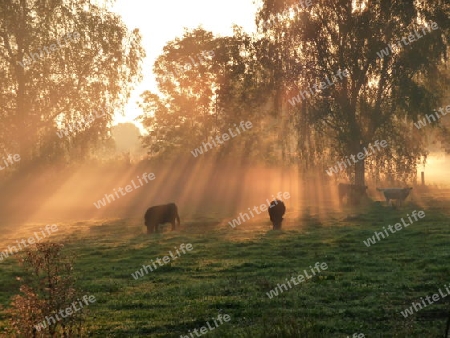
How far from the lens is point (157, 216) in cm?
2791

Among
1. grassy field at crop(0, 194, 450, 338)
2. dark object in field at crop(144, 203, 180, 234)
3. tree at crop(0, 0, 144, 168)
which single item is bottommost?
grassy field at crop(0, 194, 450, 338)

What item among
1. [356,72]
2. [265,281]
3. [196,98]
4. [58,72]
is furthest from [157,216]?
[196,98]

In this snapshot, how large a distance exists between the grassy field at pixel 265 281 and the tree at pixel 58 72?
18349mm

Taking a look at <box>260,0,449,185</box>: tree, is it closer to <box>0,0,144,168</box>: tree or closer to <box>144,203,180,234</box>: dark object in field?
<box>144,203,180,234</box>: dark object in field

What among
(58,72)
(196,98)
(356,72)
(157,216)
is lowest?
(157,216)

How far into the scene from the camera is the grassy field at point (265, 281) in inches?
409

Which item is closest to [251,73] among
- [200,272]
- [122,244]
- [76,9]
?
[76,9]

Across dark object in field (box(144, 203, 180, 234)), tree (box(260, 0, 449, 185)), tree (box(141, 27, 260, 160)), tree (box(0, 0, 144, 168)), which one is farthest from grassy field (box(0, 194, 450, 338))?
tree (box(141, 27, 260, 160))

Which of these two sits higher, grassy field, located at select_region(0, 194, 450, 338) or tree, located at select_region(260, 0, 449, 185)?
tree, located at select_region(260, 0, 449, 185)

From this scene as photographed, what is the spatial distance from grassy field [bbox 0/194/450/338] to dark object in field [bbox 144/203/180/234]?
2.99 ft

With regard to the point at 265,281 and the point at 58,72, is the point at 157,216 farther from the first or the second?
the point at 58,72

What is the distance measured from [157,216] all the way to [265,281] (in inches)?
573

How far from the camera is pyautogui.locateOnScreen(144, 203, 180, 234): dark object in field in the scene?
27.8 metres

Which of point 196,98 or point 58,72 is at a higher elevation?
point 58,72
